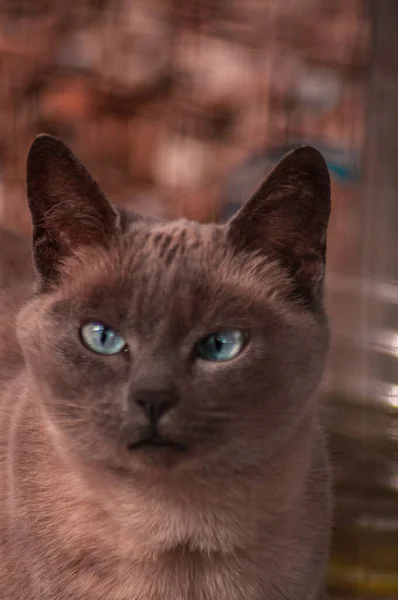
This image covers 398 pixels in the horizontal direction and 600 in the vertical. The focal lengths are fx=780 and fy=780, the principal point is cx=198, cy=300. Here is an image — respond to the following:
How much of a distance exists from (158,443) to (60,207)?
0.33 metres

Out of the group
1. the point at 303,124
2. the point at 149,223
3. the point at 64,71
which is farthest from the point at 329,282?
the point at 64,71

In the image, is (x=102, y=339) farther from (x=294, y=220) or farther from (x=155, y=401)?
(x=294, y=220)

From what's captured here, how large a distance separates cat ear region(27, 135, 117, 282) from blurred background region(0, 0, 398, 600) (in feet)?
1.45

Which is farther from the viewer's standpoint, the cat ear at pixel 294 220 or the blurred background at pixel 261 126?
the blurred background at pixel 261 126

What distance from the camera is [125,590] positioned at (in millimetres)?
957

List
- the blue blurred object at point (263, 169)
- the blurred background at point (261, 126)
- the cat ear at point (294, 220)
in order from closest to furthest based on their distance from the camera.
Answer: the cat ear at point (294, 220) < the blurred background at point (261, 126) < the blue blurred object at point (263, 169)

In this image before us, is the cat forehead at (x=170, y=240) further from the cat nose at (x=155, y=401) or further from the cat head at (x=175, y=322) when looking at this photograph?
the cat nose at (x=155, y=401)

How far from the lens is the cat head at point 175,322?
0.86 metres

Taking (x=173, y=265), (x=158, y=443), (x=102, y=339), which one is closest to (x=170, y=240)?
(x=173, y=265)

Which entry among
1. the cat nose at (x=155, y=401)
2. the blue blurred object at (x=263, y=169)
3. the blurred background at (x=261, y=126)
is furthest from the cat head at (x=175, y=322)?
the blue blurred object at (x=263, y=169)

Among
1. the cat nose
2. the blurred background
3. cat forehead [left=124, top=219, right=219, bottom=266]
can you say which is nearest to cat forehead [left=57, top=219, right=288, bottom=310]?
cat forehead [left=124, top=219, right=219, bottom=266]

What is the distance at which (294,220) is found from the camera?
96cm

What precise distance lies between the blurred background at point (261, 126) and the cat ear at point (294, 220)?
286mm

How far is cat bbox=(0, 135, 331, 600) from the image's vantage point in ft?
2.88
